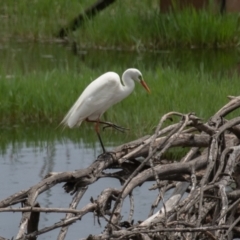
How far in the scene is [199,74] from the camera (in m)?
10.3

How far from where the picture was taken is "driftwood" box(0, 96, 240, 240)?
392 cm

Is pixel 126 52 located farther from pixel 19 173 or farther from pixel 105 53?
pixel 19 173

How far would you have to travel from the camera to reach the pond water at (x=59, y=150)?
21.2 ft

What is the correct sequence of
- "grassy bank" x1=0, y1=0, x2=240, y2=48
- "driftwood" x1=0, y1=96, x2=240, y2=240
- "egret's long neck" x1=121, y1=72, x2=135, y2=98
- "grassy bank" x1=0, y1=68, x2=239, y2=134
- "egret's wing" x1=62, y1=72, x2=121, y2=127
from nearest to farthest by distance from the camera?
"driftwood" x1=0, y1=96, x2=240, y2=240 → "egret's wing" x1=62, y1=72, x2=121, y2=127 → "egret's long neck" x1=121, y1=72, x2=135, y2=98 → "grassy bank" x1=0, y1=68, x2=239, y2=134 → "grassy bank" x1=0, y1=0, x2=240, y2=48

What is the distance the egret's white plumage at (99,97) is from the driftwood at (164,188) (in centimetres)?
127

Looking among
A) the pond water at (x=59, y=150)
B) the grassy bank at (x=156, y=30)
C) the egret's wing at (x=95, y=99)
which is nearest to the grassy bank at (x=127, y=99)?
the pond water at (x=59, y=150)

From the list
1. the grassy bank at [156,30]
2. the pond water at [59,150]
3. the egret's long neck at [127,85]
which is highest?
the grassy bank at [156,30]

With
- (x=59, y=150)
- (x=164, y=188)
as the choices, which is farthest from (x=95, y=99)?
(x=59, y=150)

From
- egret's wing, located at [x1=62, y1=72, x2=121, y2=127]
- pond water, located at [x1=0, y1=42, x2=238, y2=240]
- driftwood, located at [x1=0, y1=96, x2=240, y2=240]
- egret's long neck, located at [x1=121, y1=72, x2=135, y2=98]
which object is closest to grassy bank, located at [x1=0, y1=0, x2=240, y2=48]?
pond water, located at [x1=0, y1=42, x2=238, y2=240]

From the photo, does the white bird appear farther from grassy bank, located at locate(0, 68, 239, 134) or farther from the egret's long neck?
grassy bank, located at locate(0, 68, 239, 134)

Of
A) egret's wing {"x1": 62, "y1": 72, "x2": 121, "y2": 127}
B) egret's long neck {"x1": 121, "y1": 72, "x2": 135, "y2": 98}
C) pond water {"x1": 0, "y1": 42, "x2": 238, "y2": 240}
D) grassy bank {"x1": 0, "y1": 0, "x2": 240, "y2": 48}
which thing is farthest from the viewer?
grassy bank {"x1": 0, "y1": 0, "x2": 240, "y2": 48}

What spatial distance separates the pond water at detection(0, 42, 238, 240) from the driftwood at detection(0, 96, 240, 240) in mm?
1529

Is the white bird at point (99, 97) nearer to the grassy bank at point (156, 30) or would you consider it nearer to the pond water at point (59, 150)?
the pond water at point (59, 150)

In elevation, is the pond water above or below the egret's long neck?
below
